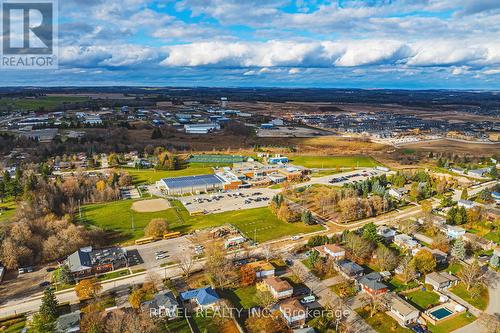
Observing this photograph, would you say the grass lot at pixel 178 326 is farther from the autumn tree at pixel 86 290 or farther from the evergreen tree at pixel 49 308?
the evergreen tree at pixel 49 308

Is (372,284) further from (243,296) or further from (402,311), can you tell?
(243,296)

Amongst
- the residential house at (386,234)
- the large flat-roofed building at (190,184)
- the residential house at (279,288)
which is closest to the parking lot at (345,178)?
the large flat-roofed building at (190,184)

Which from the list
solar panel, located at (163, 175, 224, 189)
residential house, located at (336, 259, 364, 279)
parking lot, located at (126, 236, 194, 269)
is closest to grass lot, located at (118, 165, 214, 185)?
solar panel, located at (163, 175, 224, 189)

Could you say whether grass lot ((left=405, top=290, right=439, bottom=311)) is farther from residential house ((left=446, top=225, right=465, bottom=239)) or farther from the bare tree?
the bare tree

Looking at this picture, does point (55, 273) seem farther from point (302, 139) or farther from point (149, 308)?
point (302, 139)

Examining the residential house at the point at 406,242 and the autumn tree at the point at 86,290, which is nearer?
the autumn tree at the point at 86,290

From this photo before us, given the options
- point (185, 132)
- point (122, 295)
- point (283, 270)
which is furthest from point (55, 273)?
point (185, 132)

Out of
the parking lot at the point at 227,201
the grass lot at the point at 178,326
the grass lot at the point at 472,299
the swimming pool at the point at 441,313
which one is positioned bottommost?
the grass lot at the point at 178,326
